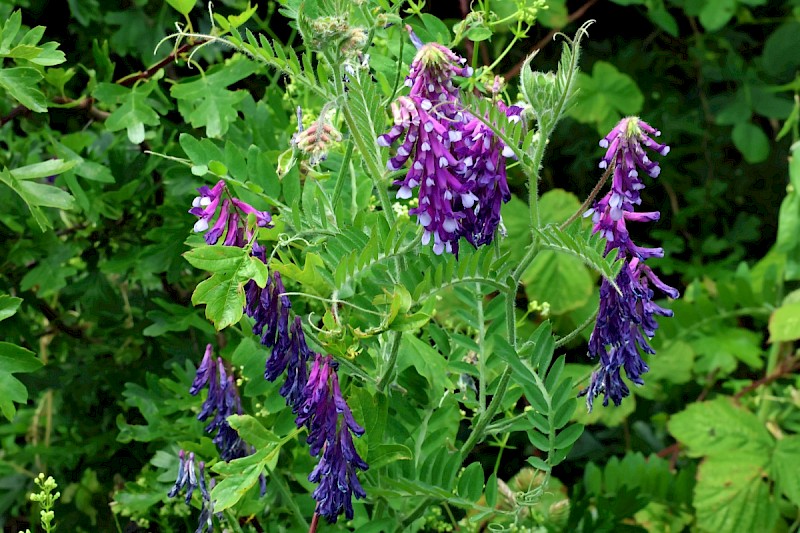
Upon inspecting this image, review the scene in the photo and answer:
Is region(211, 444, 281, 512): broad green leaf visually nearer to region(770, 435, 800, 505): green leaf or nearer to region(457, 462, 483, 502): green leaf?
region(457, 462, 483, 502): green leaf

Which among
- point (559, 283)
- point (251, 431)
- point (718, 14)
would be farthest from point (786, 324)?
point (251, 431)

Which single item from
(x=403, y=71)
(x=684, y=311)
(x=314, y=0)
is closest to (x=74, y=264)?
(x=403, y=71)

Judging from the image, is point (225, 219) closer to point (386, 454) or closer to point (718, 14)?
point (386, 454)

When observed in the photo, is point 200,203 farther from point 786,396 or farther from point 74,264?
point 786,396

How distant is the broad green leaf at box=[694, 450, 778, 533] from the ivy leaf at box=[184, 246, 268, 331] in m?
1.06

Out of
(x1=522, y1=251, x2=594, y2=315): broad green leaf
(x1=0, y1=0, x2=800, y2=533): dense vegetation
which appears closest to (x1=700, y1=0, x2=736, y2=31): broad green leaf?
(x1=0, y1=0, x2=800, y2=533): dense vegetation

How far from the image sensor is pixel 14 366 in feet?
3.15

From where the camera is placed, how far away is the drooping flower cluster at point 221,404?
1029 mm

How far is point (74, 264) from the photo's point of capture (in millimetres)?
1566

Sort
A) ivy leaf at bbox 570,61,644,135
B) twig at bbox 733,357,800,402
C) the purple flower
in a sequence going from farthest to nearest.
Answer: ivy leaf at bbox 570,61,644,135 < twig at bbox 733,357,800,402 < the purple flower

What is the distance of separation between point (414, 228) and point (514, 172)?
84cm

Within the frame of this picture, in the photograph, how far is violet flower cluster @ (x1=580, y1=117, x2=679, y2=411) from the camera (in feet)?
2.73

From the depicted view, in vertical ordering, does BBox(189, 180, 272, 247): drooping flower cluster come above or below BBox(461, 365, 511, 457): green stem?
above

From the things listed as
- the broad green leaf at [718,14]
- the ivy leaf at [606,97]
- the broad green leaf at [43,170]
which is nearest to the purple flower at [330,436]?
the broad green leaf at [43,170]
